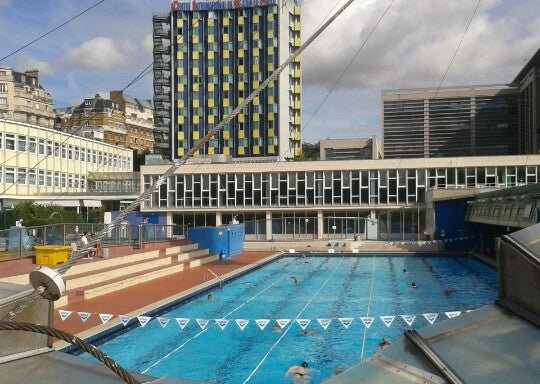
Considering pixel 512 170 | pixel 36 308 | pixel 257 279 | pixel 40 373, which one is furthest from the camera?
pixel 512 170

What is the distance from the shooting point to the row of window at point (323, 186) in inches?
1874

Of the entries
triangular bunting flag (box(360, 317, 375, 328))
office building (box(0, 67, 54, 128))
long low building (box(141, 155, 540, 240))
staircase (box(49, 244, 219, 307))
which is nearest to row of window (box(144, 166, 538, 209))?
long low building (box(141, 155, 540, 240))

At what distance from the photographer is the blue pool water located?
42.2 ft

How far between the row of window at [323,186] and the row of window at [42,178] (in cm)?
1103

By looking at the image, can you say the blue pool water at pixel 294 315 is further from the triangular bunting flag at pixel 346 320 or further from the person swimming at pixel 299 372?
the triangular bunting flag at pixel 346 320

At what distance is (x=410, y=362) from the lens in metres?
2.68

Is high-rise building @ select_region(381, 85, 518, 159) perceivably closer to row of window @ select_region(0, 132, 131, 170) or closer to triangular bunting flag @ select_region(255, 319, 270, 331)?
row of window @ select_region(0, 132, 131, 170)

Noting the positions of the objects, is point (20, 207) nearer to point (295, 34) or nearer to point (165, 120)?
point (165, 120)

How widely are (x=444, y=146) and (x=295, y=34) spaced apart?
212 feet

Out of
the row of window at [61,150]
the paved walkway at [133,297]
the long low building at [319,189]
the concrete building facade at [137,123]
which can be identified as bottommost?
the paved walkway at [133,297]

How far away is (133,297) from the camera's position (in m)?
19.4

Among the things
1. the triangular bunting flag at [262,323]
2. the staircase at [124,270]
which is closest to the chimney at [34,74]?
the staircase at [124,270]

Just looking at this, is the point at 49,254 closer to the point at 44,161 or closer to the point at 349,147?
the point at 44,161

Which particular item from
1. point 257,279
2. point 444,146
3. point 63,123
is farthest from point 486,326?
point 444,146
